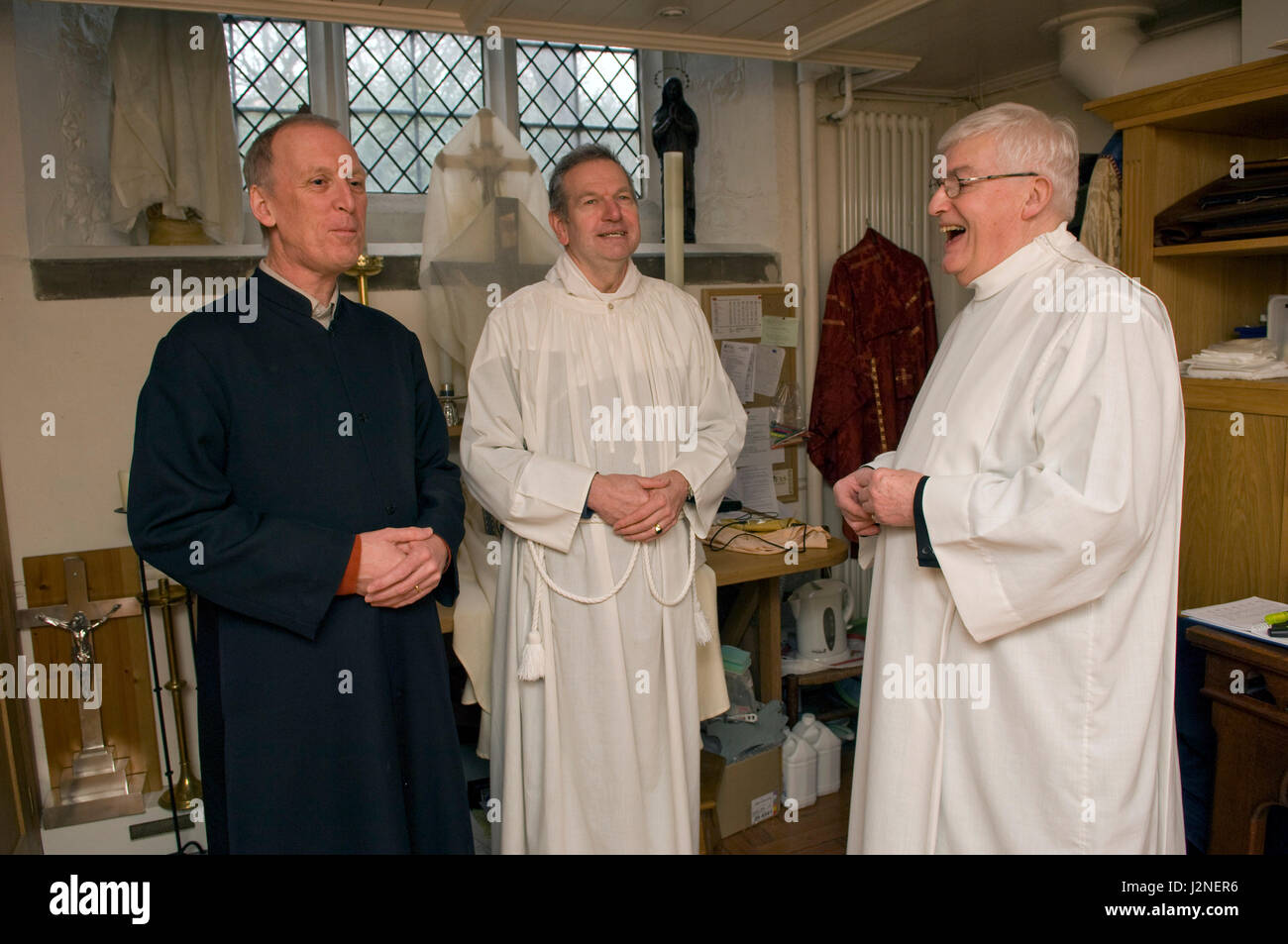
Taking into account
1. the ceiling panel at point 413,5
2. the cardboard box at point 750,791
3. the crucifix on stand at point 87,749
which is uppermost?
the ceiling panel at point 413,5

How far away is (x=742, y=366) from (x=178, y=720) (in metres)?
2.28

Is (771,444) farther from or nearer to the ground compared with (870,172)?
nearer to the ground

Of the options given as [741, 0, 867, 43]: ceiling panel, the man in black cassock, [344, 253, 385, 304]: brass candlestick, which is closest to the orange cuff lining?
the man in black cassock

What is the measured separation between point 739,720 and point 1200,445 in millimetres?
1522

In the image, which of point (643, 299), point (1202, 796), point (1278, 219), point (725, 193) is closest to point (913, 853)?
point (1202, 796)

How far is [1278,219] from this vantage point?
8.52 feet

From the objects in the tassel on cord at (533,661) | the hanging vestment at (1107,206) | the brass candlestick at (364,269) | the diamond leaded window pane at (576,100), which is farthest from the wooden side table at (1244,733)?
the diamond leaded window pane at (576,100)

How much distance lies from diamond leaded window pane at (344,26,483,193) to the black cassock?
2.00m

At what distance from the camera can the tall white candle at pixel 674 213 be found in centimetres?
274

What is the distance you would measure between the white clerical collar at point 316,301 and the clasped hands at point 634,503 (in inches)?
27.0

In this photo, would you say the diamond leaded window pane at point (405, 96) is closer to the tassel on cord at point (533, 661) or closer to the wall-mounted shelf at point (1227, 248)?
the tassel on cord at point (533, 661)

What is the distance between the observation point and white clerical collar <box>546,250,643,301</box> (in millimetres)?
2490

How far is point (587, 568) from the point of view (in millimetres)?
2359
